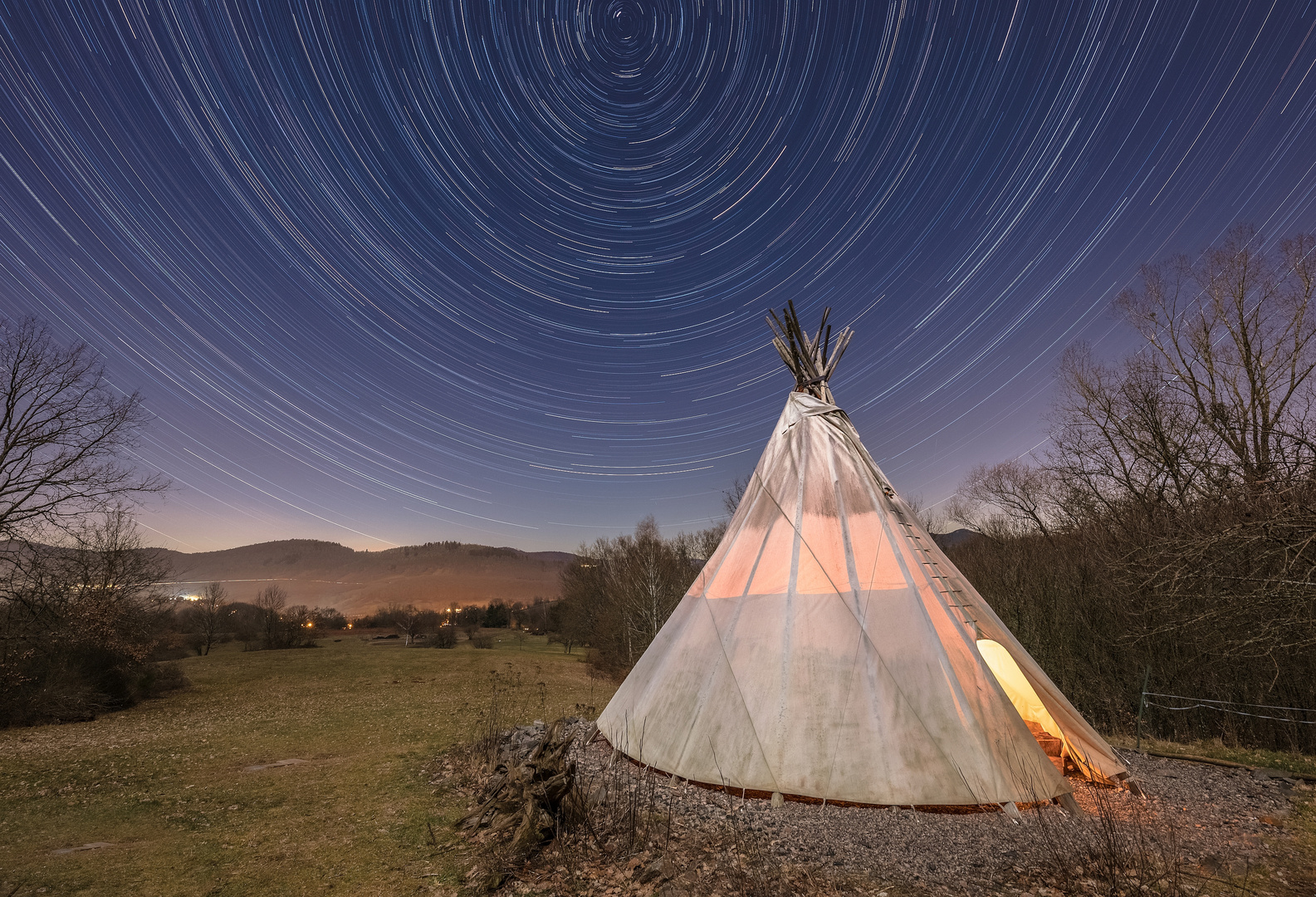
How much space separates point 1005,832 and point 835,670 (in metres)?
1.98

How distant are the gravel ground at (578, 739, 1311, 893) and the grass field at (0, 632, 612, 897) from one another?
2.83 m

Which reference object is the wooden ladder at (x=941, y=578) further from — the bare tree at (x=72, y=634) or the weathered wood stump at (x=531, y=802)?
the bare tree at (x=72, y=634)

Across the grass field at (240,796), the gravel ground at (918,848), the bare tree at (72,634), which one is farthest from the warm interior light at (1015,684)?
the bare tree at (72,634)

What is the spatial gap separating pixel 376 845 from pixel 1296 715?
14.3 metres

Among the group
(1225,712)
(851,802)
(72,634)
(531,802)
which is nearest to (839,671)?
(851,802)

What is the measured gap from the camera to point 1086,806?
5.46 meters

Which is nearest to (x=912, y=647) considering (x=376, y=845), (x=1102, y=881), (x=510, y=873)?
(x=1102, y=881)

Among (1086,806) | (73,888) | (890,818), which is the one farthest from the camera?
(1086,806)

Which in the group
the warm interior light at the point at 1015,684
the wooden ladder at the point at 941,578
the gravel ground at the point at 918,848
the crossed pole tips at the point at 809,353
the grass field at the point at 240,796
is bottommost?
the grass field at the point at 240,796

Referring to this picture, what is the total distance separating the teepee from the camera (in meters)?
5.51

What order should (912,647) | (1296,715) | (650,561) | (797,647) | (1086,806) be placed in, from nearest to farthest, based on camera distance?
1. (1086,806)
2. (912,647)
3. (797,647)
4. (1296,715)
5. (650,561)

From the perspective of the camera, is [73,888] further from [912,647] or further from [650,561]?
[650,561]

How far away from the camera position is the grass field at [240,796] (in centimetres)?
456

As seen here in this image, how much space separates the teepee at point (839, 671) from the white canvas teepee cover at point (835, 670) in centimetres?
2
